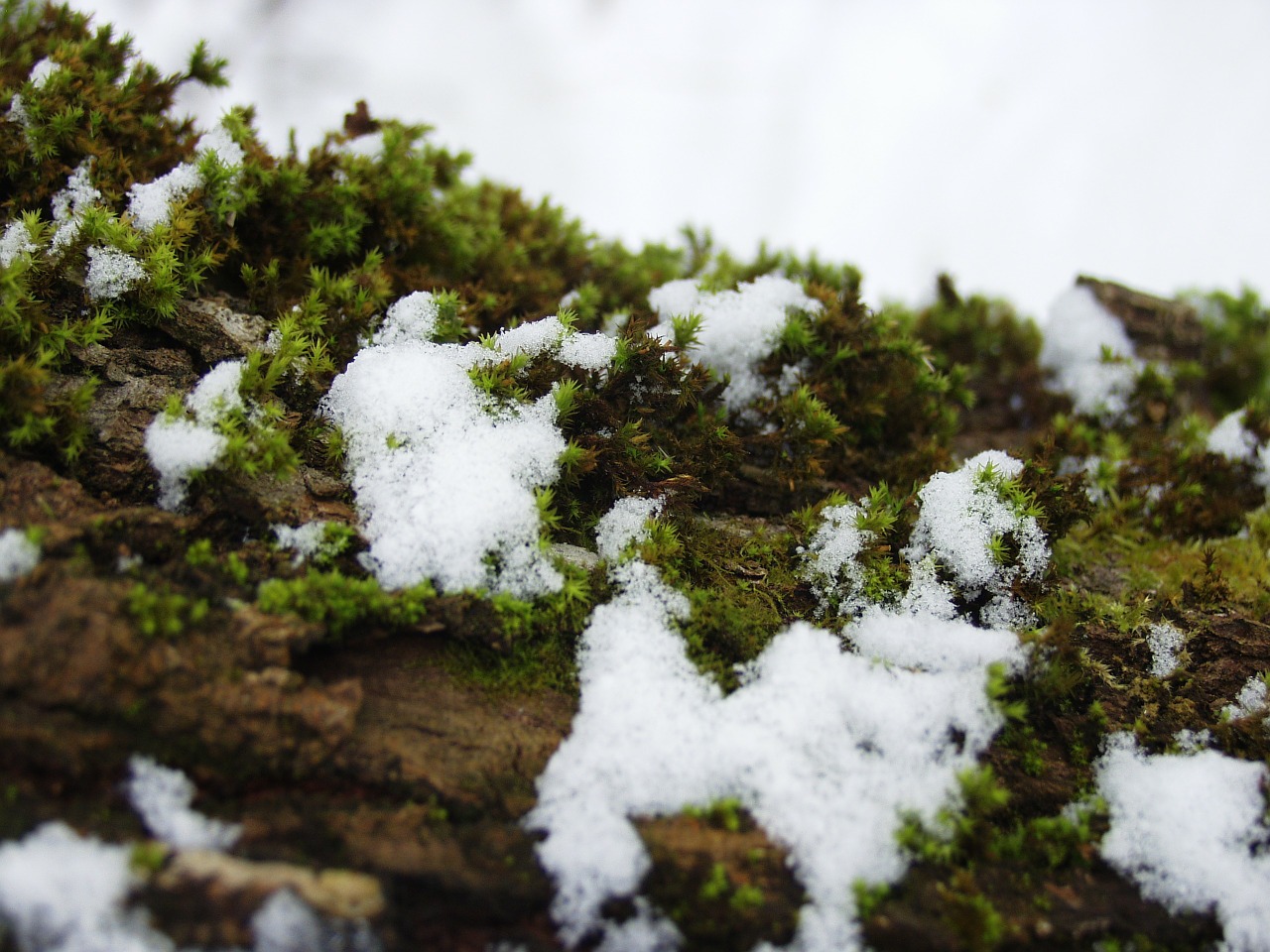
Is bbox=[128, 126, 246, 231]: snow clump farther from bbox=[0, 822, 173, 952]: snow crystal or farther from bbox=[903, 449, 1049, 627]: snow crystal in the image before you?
bbox=[903, 449, 1049, 627]: snow crystal

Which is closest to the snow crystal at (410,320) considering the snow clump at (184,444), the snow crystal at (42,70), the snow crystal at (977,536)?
the snow clump at (184,444)

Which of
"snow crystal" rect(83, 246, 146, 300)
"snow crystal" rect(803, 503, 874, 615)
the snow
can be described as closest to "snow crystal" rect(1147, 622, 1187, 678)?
the snow

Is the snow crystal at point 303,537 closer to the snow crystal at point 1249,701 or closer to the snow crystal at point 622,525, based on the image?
the snow crystal at point 622,525

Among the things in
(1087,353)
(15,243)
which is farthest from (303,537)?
(1087,353)

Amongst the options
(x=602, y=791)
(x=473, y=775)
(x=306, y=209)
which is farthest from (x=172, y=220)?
(x=602, y=791)

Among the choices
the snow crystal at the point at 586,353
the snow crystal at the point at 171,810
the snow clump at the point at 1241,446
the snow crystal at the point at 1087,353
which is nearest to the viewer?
the snow crystal at the point at 171,810

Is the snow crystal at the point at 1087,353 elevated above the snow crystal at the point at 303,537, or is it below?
above
